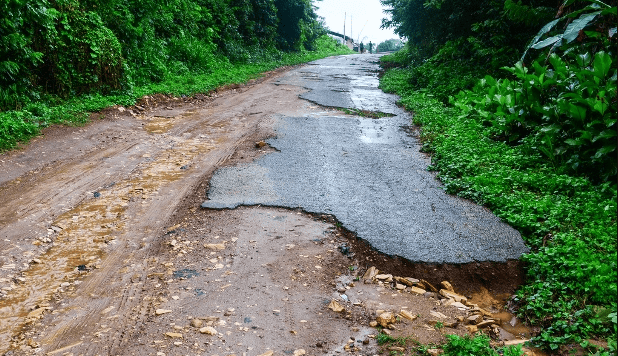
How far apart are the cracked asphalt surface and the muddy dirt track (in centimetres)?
16

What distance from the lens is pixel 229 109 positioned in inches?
375

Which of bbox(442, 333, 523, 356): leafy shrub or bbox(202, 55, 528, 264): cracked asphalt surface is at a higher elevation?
bbox(202, 55, 528, 264): cracked asphalt surface

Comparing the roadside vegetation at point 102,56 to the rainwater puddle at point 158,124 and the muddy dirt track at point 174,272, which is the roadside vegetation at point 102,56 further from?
the muddy dirt track at point 174,272

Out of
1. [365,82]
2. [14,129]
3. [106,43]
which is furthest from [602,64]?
[365,82]

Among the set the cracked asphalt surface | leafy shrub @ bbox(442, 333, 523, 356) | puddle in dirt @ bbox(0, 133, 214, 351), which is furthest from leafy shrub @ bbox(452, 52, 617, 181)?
puddle in dirt @ bbox(0, 133, 214, 351)

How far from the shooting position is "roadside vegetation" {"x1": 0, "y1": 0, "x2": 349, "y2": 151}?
7.40 meters

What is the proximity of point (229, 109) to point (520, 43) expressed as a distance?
669cm

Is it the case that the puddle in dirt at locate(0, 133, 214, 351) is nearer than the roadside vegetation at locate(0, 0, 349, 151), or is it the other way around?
the puddle in dirt at locate(0, 133, 214, 351)

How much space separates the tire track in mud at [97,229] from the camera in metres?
2.79

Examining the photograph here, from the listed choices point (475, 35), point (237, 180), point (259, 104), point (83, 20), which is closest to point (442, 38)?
point (475, 35)

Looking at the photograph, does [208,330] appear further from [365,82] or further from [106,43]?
[365,82]

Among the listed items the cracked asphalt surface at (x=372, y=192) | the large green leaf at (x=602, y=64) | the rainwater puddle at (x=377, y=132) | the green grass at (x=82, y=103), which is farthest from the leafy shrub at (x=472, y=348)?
the green grass at (x=82, y=103)

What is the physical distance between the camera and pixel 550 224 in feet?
12.3

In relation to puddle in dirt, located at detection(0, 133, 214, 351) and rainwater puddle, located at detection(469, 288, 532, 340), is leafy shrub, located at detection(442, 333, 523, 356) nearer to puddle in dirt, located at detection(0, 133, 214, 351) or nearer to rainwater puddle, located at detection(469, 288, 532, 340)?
rainwater puddle, located at detection(469, 288, 532, 340)
